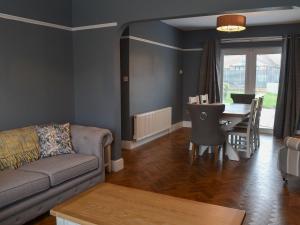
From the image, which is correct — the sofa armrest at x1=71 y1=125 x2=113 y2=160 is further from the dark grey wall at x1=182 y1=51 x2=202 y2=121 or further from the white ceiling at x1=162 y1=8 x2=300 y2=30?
the dark grey wall at x1=182 y1=51 x2=202 y2=121

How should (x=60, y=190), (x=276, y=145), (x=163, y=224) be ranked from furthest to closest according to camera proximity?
1. (x=276, y=145)
2. (x=60, y=190)
3. (x=163, y=224)

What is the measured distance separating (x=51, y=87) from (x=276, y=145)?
4.43m

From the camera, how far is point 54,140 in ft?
11.1

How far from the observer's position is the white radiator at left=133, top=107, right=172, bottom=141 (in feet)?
18.0

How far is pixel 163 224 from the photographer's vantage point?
1.83 metres

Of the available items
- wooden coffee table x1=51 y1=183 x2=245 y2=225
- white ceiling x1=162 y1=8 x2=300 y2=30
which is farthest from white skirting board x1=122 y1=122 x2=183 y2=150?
wooden coffee table x1=51 y1=183 x2=245 y2=225

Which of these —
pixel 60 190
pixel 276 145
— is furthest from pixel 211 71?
pixel 60 190

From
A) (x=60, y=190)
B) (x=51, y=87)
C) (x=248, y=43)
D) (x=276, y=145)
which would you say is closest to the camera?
(x=60, y=190)

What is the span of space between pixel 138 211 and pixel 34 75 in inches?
96.0

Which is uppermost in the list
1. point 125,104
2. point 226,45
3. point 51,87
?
point 226,45

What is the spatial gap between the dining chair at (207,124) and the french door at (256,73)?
10.3 ft

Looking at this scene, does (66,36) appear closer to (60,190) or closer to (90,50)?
(90,50)

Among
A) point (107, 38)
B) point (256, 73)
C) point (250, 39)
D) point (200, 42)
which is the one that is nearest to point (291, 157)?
point (107, 38)

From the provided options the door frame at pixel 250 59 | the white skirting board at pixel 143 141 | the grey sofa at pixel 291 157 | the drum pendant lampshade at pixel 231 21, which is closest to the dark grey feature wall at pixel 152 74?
the white skirting board at pixel 143 141
